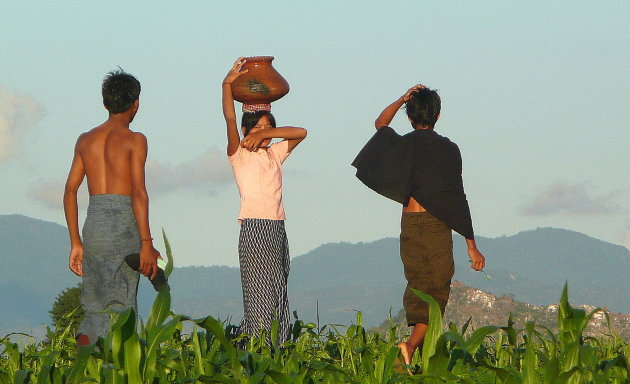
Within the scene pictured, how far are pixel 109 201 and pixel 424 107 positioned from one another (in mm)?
A: 2427


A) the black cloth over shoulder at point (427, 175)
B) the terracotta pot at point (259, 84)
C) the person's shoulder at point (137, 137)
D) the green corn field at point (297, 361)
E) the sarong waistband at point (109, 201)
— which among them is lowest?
the green corn field at point (297, 361)

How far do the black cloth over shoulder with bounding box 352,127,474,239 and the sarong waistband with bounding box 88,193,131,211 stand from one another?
193cm

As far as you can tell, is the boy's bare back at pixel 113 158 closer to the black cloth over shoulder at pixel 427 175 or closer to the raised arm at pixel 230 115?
the raised arm at pixel 230 115

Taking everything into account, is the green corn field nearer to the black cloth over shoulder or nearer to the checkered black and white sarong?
the black cloth over shoulder

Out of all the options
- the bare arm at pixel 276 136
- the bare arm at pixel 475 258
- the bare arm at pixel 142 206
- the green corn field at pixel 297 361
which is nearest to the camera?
the green corn field at pixel 297 361

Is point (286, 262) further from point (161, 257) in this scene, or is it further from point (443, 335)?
point (443, 335)

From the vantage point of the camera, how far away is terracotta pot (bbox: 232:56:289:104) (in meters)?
8.45

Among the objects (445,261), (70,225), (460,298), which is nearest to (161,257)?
(70,225)

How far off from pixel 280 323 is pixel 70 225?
6.42 feet

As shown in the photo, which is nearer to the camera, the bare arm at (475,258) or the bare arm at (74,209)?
the bare arm at (74,209)

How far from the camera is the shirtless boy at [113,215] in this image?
275 inches

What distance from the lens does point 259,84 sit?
8484 mm

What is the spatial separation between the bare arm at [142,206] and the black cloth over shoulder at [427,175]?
184 centimetres

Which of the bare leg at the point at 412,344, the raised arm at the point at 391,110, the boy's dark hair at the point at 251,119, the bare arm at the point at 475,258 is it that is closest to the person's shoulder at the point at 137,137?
the boy's dark hair at the point at 251,119
